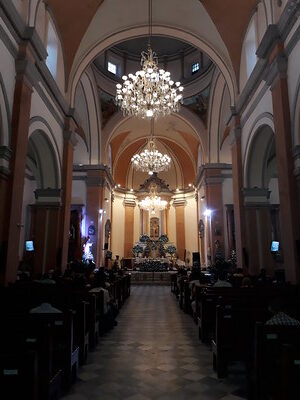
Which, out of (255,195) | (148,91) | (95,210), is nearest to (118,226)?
(95,210)

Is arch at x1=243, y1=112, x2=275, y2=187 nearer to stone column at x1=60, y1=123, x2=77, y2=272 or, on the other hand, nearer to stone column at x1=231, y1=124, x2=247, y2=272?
stone column at x1=231, y1=124, x2=247, y2=272

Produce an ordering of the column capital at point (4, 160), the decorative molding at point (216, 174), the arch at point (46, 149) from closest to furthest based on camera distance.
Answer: the column capital at point (4, 160) < the arch at point (46, 149) < the decorative molding at point (216, 174)

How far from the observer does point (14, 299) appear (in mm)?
3861

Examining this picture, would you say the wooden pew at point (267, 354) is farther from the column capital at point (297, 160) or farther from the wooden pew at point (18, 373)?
the column capital at point (297, 160)

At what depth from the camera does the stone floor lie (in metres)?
2.96

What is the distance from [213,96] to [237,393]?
12.9 metres

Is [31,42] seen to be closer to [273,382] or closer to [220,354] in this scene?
[220,354]

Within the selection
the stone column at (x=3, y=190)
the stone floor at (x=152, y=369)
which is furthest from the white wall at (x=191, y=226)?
the stone column at (x=3, y=190)

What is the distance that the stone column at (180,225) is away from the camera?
2001 cm

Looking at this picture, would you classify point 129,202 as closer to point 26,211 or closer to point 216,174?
point 216,174

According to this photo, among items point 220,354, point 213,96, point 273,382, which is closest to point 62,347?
point 220,354

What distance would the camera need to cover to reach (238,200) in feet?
30.3

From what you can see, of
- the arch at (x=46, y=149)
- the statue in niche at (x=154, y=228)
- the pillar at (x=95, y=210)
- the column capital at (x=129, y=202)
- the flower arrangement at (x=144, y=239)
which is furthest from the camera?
the column capital at (x=129, y=202)

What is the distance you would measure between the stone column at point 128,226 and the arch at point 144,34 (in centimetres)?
1158
